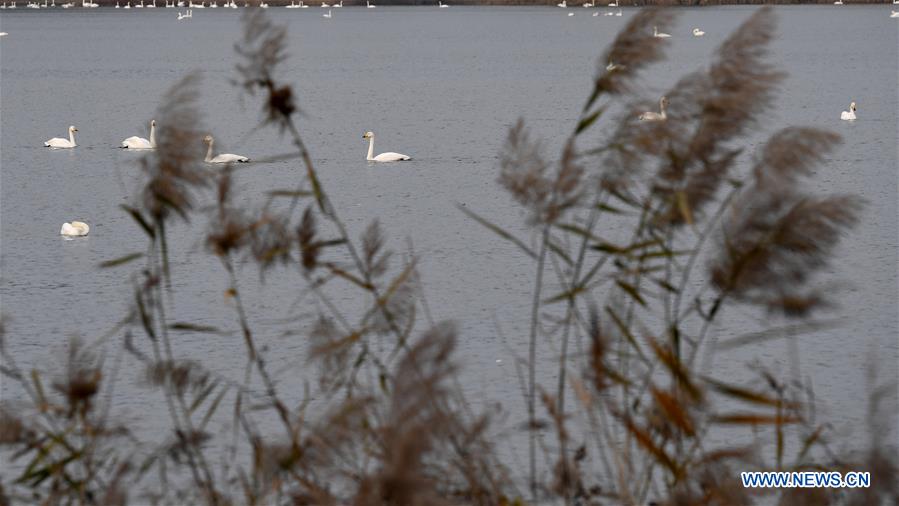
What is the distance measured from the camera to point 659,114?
3998mm

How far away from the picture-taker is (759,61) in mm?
3721

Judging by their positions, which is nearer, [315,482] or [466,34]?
[315,482]

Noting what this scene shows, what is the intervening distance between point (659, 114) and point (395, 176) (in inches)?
694

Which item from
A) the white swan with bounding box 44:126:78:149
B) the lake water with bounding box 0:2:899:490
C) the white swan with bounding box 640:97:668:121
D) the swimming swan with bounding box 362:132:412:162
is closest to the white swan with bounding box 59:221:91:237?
the lake water with bounding box 0:2:899:490

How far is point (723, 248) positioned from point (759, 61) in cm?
50

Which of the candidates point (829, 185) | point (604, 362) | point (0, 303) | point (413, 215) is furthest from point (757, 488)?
point (829, 185)

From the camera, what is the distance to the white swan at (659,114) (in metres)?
3.81

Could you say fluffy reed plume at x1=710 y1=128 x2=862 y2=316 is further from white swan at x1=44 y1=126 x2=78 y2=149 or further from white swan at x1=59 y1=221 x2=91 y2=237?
white swan at x1=44 y1=126 x2=78 y2=149

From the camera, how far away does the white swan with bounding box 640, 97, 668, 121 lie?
150 inches

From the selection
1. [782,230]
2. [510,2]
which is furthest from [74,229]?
[510,2]

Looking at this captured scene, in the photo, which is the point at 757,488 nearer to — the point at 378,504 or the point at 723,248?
the point at 723,248

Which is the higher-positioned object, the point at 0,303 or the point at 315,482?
the point at 315,482

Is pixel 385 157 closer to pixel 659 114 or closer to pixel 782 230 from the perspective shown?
pixel 659 114

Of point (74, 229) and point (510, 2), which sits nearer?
point (74, 229)
